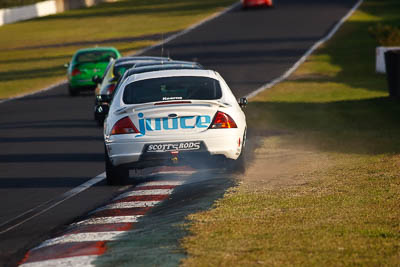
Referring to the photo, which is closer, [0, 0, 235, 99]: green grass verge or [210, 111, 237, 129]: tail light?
[210, 111, 237, 129]: tail light

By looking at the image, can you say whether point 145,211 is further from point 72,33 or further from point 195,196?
point 72,33

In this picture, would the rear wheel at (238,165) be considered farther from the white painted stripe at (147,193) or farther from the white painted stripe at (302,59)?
the white painted stripe at (302,59)

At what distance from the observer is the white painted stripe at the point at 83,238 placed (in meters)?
9.59

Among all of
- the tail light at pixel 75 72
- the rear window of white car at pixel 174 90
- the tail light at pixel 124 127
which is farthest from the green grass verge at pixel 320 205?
the tail light at pixel 75 72

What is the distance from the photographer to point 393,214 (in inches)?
394

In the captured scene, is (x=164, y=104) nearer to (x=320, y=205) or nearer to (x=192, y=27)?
(x=320, y=205)

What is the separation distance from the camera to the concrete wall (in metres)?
73.2

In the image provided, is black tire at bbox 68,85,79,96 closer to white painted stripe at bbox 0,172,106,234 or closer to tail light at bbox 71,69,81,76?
tail light at bbox 71,69,81,76

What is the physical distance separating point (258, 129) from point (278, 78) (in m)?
16.1

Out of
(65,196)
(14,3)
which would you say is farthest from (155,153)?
(14,3)

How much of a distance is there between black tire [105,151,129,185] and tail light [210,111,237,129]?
1.22 m

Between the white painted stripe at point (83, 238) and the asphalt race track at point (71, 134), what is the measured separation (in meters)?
0.19

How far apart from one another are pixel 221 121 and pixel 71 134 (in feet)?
27.0

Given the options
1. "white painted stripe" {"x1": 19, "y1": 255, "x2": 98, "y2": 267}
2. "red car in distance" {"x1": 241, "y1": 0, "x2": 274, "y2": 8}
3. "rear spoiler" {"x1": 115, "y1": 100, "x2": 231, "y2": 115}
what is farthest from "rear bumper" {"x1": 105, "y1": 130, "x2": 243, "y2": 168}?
"red car in distance" {"x1": 241, "y1": 0, "x2": 274, "y2": 8}
